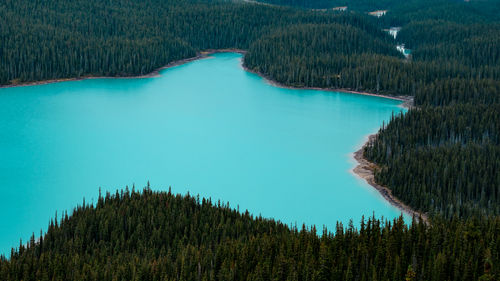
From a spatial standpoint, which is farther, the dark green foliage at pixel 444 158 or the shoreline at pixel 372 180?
the shoreline at pixel 372 180

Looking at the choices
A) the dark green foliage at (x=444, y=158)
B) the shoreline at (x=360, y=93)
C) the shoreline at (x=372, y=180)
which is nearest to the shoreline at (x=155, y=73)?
the shoreline at (x=360, y=93)

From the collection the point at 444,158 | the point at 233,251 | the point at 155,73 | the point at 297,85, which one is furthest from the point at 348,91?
the point at 233,251

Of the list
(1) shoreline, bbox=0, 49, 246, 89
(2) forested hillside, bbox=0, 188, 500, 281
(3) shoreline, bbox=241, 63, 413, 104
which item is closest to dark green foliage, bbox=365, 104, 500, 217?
(2) forested hillside, bbox=0, 188, 500, 281

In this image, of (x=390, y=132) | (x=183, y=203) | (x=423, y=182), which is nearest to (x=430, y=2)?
(x=390, y=132)

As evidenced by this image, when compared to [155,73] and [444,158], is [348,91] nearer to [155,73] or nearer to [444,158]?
[155,73]

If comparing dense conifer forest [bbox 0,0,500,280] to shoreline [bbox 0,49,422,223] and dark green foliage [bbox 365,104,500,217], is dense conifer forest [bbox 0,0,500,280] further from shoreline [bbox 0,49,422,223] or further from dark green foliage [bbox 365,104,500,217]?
shoreline [bbox 0,49,422,223]

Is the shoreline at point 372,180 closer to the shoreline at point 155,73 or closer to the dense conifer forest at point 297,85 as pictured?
the dense conifer forest at point 297,85

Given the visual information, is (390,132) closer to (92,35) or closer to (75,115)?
(75,115)
